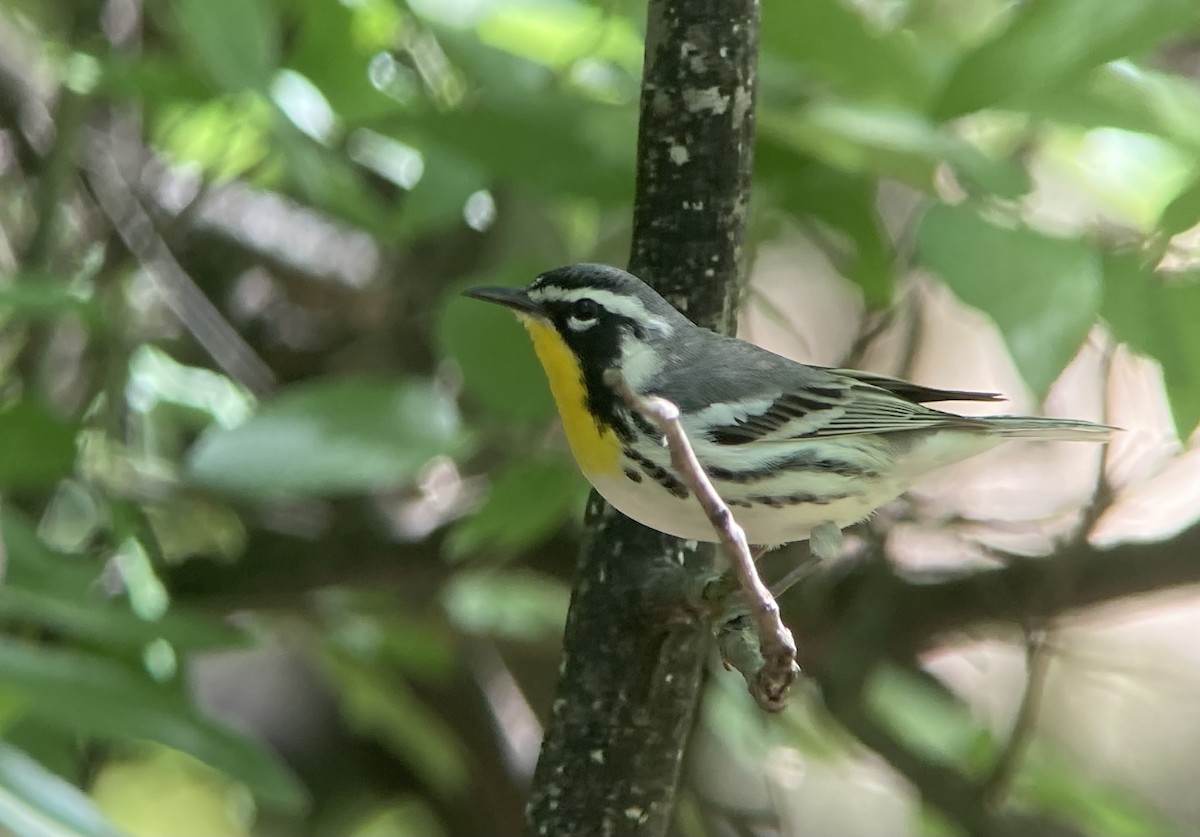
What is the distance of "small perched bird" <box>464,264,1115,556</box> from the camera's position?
1.06 m

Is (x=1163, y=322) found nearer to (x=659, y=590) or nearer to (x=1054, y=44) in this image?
(x=1054, y=44)

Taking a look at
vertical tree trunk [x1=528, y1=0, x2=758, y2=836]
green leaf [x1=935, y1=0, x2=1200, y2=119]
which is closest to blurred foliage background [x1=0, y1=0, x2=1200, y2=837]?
green leaf [x1=935, y1=0, x2=1200, y2=119]

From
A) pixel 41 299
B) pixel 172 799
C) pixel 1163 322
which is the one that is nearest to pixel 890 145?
pixel 1163 322

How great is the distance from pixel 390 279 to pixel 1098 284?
138 cm

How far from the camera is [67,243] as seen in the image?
6.26 feet

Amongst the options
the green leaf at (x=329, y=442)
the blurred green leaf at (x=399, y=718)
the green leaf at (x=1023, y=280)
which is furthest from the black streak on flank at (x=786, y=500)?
the blurred green leaf at (x=399, y=718)

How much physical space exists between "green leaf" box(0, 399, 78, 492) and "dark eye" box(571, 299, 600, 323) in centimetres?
56

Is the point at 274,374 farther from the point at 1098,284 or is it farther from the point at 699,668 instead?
the point at 1098,284

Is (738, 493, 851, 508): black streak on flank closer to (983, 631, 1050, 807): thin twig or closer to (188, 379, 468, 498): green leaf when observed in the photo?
(188, 379, 468, 498): green leaf

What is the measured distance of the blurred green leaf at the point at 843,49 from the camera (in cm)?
114

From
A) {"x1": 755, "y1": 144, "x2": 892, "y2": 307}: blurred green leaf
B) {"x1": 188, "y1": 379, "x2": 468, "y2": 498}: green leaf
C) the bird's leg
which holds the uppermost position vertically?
{"x1": 755, "y1": 144, "x2": 892, "y2": 307}: blurred green leaf

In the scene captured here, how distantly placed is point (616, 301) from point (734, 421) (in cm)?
16

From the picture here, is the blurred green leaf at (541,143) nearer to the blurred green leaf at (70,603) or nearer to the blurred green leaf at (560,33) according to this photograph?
the blurred green leaf at (560,33)

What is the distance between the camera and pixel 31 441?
1302 millimetres
